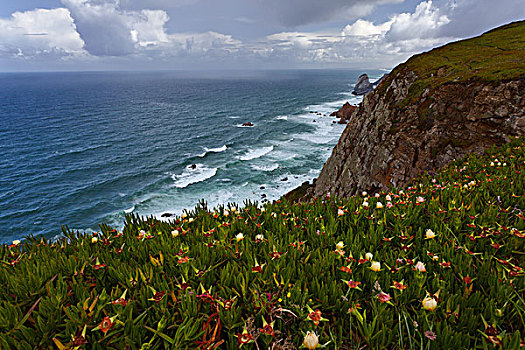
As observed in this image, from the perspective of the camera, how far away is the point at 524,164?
19.9 ft

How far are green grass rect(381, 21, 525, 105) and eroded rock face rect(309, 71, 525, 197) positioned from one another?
2.15 ft

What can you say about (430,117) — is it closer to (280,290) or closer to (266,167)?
(280,290)

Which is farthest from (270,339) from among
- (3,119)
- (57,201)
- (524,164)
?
(3,119)

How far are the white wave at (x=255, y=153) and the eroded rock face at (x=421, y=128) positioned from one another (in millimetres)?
27841

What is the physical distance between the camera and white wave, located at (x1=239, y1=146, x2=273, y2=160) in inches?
2106

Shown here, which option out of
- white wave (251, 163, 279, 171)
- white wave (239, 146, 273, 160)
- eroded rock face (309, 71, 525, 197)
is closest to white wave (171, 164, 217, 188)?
white wave (251, 163, 279, 171)

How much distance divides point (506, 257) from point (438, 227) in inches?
24.8

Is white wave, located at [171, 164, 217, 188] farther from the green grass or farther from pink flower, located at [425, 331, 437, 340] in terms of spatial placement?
pink flower, located at [425, 331, 437, 340]

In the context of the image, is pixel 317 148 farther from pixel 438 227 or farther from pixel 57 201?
pixel 438 227

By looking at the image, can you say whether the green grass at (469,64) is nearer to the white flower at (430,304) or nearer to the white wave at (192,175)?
the white flower at (430,304)

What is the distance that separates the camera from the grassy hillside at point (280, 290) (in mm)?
1660

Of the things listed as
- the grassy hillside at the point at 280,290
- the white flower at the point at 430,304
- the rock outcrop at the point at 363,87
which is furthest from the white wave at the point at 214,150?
the rock outcrop at the point at 363,87

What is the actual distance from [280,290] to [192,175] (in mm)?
46082

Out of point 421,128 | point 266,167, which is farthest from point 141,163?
point 421,128
